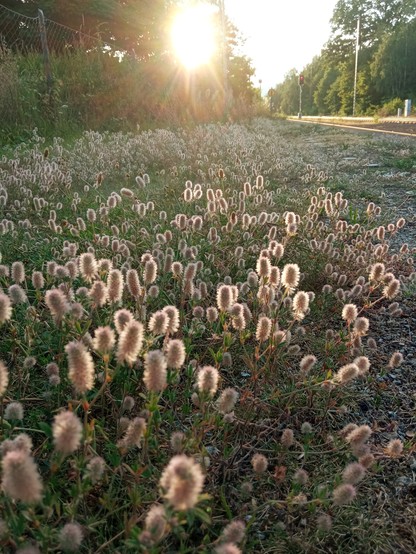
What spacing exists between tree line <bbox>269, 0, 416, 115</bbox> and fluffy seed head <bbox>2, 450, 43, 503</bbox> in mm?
47840

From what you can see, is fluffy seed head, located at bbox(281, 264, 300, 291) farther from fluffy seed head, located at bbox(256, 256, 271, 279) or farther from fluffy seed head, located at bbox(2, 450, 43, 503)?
fluffy seed head, located at bbox(2, 450, 43, 503)

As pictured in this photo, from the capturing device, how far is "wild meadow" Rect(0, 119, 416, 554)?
1.43 metres

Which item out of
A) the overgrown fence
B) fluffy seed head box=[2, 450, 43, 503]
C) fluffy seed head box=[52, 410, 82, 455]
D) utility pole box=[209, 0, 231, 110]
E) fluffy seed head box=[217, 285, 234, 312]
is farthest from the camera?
utility pole box=[209, 0, 231, 110]

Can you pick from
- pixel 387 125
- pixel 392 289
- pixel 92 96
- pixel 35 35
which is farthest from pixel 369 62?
pixel 392 289

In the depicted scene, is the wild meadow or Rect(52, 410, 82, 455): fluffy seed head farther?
the wild meadow

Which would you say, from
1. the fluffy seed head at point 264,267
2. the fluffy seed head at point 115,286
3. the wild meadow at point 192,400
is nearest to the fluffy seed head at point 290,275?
the wild meadow at point 192,400

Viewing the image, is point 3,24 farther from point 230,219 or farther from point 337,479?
point 337,479

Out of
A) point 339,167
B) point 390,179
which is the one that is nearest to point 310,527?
point 390,179

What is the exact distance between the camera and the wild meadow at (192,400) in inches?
56.4

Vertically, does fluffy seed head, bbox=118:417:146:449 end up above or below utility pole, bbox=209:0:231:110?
below

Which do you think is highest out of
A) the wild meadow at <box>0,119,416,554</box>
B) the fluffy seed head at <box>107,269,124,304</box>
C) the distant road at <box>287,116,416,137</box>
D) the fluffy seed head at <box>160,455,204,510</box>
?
the distant road at <box>287,116,416,137</box>

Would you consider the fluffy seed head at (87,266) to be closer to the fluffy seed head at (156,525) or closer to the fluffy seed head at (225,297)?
the fluffy seed head at (225,297)

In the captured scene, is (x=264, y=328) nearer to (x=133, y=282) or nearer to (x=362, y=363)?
(x=362, y=363)

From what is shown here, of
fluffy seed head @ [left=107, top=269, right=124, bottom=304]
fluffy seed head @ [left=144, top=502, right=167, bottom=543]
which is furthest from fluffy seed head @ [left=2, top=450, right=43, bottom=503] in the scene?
fluffy seed head @ [left=107, top=269, right=124, bottom=304]
